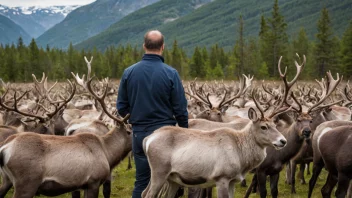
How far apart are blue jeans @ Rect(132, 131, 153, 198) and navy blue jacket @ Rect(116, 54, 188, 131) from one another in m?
0.13

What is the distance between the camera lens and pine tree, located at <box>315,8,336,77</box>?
4950cm

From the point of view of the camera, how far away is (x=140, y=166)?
562cm

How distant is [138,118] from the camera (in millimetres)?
5418

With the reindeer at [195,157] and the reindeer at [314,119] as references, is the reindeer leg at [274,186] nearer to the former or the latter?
the reindeer at [314,119]

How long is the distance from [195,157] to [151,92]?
3.15 feet

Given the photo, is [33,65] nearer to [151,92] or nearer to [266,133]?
[266,133]

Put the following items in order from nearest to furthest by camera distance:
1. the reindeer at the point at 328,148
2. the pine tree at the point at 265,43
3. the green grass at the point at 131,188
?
the reindeer at the point at 328,148
the green grass at the point at 131,188
the pine tree at the point at 265,43

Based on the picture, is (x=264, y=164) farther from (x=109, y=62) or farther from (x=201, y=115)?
(x=109, y=62)

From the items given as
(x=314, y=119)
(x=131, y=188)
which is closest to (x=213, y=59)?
(x=314, y=119)

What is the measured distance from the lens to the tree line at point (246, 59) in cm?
4981

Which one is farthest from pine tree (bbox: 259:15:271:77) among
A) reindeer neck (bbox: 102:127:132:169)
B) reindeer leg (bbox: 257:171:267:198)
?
reindeer neck (bbox: 102:127:132:169)

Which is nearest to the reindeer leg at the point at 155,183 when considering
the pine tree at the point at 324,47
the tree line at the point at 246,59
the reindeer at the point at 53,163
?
the reindeer at the point at 53,163

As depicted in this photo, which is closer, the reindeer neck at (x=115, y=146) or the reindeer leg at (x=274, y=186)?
the reindeer neck at (x=115, y=146)

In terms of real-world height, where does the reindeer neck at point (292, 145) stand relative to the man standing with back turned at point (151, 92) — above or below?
below
